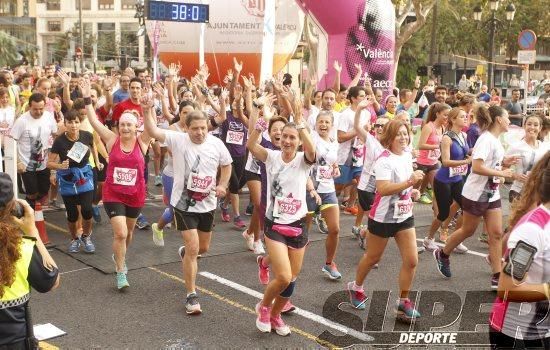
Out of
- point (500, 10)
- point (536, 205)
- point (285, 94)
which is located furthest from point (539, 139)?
point (500, 10)

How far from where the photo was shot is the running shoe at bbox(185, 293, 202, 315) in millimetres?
5469

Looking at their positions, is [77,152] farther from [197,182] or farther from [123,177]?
[197,182]

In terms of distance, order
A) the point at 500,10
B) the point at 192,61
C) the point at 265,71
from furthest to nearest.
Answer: the point at 500,10
the point at 192,61
the point at 265,71

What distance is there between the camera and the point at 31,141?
300 inches

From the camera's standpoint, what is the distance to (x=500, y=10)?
4531cm

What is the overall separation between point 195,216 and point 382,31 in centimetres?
972

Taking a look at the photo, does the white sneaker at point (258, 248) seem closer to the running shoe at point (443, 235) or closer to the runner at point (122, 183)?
→ the runner at point (122, 183)

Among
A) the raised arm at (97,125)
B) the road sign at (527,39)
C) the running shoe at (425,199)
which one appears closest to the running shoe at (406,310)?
the raised arm at (97,125)

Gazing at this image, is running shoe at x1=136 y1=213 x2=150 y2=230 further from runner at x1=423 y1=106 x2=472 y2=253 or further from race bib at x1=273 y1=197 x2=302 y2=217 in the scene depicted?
race bib at x1=273 y1=197 x2=302 y2=217

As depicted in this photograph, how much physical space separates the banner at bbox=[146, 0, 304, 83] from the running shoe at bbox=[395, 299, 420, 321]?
44.3ft

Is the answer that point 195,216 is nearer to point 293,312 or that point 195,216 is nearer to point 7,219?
point 293,312

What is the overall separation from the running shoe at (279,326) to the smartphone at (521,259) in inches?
102

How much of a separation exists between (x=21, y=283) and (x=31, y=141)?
5.06m

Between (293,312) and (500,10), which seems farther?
(500,10)
